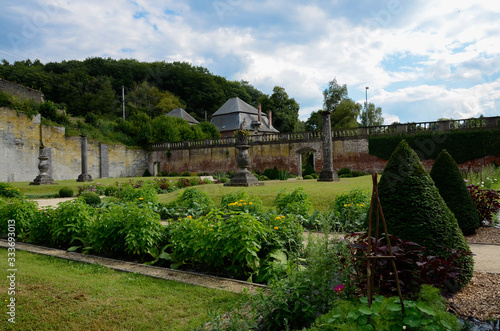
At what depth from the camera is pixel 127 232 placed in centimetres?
467

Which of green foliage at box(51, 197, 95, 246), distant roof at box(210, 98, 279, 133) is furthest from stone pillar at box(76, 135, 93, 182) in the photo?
distant roof at box(210, 98, 279, 133)

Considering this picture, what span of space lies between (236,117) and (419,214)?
42.5 m

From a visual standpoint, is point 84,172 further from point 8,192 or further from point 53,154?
point 8,192

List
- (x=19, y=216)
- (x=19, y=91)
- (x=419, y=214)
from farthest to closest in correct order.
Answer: (x=19, y=91) → (x=19, y=216) → (x=419, y=214)

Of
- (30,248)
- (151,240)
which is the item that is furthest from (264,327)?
(30,248)

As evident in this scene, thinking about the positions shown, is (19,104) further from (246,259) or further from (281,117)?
(281,117)

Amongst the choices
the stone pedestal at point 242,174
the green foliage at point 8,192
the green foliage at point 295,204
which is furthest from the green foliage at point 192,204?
the green foliage at point 8,192

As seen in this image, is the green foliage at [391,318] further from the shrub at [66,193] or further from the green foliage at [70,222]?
the shrub at [66,193]

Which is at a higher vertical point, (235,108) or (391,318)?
(235,108)

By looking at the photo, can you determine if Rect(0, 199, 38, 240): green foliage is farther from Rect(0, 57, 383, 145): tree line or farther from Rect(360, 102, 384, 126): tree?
Rect(360, 102, 384, 126): tree

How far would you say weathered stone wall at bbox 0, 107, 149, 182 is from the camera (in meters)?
23.8

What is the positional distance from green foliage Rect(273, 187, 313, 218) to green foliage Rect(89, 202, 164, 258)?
3.16 m

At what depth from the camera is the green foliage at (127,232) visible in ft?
15.0

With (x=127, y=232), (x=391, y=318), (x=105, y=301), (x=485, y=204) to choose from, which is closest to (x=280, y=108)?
(x=485, y=204)
